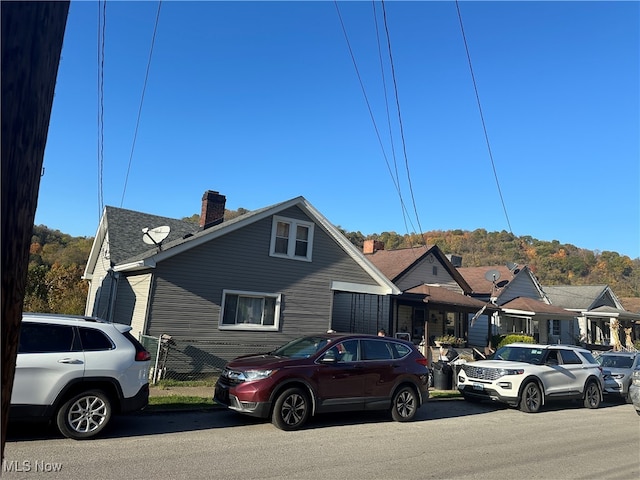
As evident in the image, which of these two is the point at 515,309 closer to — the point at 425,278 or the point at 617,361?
the point at 425,278

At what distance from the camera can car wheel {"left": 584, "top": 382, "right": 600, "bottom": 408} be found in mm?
13977

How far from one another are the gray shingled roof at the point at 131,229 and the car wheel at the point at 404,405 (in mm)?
10296

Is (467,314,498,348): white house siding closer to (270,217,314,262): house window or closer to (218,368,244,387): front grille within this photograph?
(270,217,314,262): house window

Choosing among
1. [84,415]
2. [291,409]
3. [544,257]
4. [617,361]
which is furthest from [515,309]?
[544,257]

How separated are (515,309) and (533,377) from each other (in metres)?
16.8

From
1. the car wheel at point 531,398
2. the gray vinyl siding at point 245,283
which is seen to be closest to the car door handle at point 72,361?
the gray vinyl siding at point 245,283

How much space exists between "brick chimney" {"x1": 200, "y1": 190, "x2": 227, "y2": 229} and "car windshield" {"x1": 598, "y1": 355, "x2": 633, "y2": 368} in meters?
15.3

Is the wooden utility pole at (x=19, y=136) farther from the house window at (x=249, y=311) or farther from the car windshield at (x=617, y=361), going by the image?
the car windshield at (x=617, y=361)

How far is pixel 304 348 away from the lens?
33.4 feet

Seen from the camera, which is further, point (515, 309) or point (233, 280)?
point (515, 309)

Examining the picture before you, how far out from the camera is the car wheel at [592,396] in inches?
550

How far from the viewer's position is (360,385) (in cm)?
982

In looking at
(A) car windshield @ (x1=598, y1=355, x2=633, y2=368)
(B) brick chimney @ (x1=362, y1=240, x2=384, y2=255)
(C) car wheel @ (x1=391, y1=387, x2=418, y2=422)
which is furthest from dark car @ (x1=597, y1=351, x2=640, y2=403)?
(B) brick chimney @ (x1=362, y1=240, x2=384, y2=255)

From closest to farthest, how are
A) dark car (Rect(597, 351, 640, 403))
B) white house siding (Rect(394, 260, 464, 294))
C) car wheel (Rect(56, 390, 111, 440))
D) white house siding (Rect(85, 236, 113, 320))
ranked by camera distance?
car wheel (Rect(56, 390, 111, 440)) → dark car (Rect(597, 351, 640, 403)) → white house siding (Rect(85, 236, 113, 320)) → white house siding (Rect(394, 260, 464, 294))
